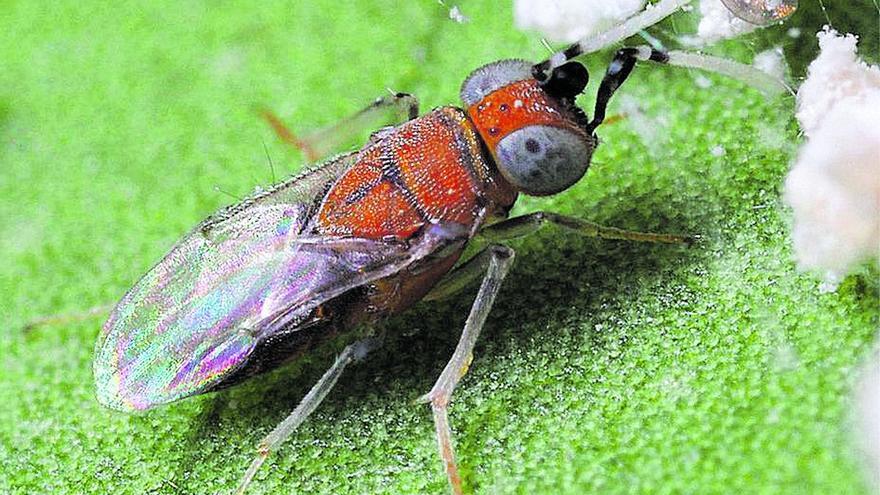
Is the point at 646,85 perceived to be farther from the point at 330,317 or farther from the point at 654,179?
the point at 330,317

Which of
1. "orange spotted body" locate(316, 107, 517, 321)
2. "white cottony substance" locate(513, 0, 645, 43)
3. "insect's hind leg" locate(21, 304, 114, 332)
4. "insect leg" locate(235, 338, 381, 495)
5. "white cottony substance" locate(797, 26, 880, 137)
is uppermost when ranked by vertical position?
"white cottony substance" locate(513, 0, 645, 43)

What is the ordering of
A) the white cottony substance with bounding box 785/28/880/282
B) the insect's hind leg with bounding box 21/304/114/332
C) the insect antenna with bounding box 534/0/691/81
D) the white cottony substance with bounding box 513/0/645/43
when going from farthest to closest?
the insect's hind leg with bounding box 21/304/114/332 < the white cottony substance with bounding box 513/0/645/43 < the insect antenna with bounding box 534/0/691/81 < the white cottony substance with bounding box 785/28/880/282

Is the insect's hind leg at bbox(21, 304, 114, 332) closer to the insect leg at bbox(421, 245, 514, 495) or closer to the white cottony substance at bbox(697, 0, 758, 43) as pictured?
the insect leg at bbox(421, 245, 514, 495)

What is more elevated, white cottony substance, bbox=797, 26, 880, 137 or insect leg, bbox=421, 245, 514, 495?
white cottony substance, bbox=797, 26, 880, 137

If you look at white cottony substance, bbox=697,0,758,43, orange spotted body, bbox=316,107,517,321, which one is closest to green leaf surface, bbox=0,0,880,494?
white cottony substance, bbox=697,0,758,43

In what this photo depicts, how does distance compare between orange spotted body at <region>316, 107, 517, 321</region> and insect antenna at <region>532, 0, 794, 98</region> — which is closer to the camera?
orange spotted body at <region>316, 107, 517, 321</region>

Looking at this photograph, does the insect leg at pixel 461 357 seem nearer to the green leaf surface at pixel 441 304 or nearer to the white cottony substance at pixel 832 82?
the green leaf surface at pixel 441 304

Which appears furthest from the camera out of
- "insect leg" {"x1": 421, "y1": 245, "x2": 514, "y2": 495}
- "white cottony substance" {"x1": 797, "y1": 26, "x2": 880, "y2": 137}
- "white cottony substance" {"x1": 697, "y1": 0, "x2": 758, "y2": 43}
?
"white cottony substance" {"x1": 697, "y1": 0, "x2": 758, "y2": 43}
